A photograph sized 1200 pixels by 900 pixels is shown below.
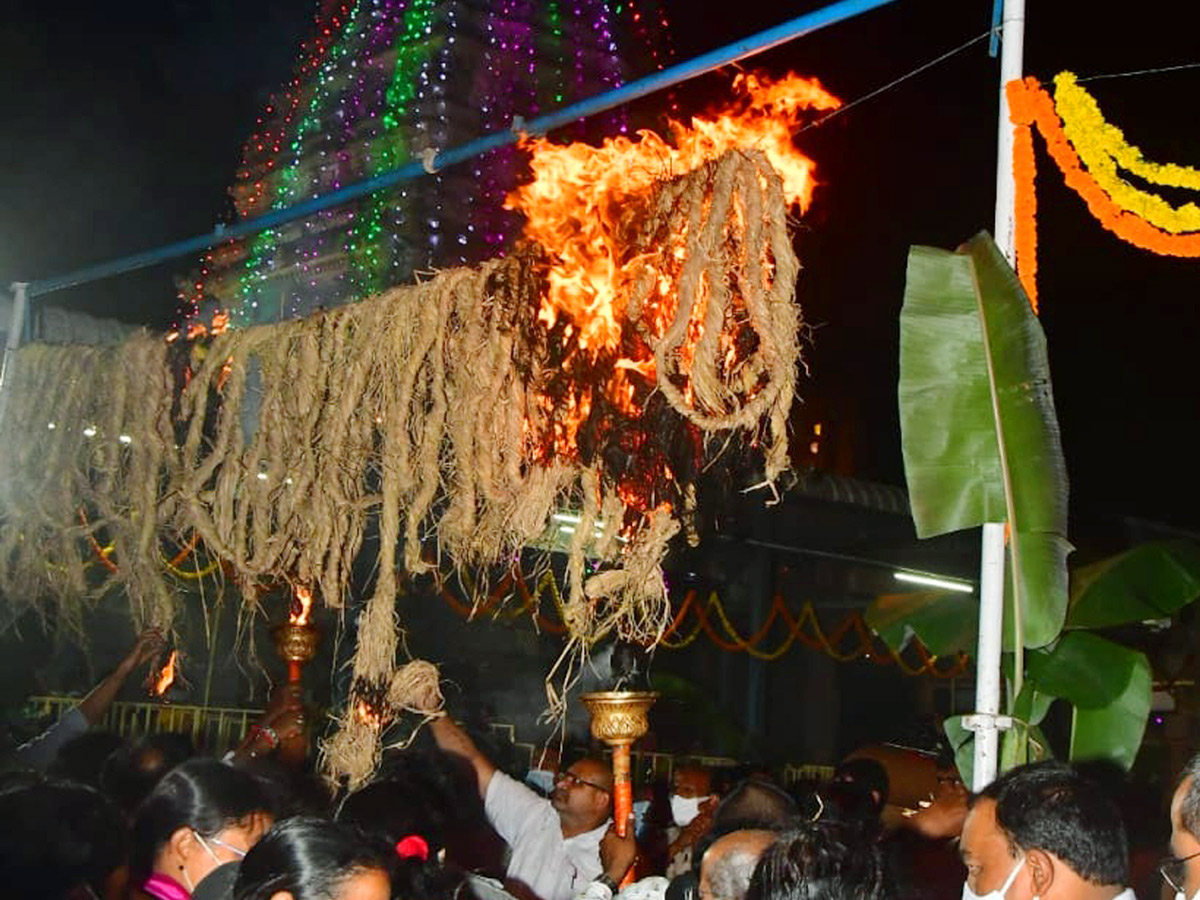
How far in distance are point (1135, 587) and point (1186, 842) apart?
2333 mm

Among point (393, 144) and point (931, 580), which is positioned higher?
point (393, 144)

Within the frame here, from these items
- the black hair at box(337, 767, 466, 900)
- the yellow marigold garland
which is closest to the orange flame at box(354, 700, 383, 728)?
the black hair at box(337, 767, 466, 900)

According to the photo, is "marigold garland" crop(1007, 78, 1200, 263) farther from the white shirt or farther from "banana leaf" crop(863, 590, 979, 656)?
the white shirt

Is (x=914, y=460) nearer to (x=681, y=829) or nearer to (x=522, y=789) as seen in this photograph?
(x=522, y=789)

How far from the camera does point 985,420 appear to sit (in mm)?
4246

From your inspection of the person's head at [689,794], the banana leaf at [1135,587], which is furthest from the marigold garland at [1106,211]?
the person's head at [689,794]

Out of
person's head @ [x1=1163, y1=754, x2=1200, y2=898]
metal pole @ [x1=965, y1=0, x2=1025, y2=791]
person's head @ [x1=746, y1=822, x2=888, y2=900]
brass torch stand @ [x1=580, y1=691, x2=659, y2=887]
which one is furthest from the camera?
brass torch stand @ [x1=580, y1=691, x2=659, y2=887]

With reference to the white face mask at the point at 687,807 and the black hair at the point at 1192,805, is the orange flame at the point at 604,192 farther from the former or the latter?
the white face mask at the point at 687,807

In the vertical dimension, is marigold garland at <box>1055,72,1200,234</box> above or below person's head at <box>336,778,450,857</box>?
above

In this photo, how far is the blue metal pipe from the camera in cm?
409

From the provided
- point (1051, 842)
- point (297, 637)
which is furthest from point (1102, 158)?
point (297, 637)

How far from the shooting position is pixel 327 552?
5.05 meters

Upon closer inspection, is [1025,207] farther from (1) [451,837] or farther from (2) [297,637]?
(2) [297,637]

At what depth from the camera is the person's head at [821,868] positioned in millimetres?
2662
